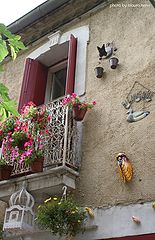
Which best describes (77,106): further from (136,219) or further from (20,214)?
(136,219)

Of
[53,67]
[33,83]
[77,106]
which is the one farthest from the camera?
[53,67]

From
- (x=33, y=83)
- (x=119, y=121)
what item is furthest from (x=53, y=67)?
(x=119, y=121)

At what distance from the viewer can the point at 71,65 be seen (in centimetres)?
789

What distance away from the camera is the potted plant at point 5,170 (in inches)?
277

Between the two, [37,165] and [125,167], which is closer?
[125,167]

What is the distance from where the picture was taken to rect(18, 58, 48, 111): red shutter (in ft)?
28.1

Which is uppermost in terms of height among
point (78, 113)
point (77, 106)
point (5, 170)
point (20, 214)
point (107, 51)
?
point (107, 51)

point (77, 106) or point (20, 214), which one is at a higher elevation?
point (77, 106)

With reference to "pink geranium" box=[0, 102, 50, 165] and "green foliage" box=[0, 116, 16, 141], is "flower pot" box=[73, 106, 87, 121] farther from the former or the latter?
"green foliage" box=[0, 116, 16, 141]

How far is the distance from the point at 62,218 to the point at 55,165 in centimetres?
112

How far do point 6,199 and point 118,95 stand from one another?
111 inches

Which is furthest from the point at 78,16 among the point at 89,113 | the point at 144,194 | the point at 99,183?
the point at 144,194

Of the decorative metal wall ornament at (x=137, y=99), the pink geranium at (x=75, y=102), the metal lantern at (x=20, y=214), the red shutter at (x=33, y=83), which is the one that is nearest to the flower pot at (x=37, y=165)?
the metal lantern at (x=20, y=214)

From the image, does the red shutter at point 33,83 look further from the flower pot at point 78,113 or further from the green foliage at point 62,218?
the green foliage at point 62,218
